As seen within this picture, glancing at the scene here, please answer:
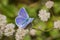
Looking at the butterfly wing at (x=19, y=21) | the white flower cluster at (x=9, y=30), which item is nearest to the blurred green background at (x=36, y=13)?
the white flower cluster at (x=9, y=30)

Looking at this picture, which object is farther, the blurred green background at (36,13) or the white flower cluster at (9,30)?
the blurred green background at (36,13)

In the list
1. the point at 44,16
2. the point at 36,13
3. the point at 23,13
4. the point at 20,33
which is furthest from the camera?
the point at 36,13

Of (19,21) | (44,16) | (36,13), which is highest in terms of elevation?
(36,13)

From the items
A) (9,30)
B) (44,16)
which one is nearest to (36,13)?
(44,16)

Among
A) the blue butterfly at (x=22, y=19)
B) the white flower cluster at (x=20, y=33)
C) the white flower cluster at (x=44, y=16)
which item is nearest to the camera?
the blue butterfly at (x=22, y=19)

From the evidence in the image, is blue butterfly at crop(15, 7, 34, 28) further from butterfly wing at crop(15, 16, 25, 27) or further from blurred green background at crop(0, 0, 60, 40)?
blurred green background at crop(0, 0, 60, 40)

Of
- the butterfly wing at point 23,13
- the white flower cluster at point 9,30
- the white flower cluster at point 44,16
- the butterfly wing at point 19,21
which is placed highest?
the white flower cluster at point 44,16

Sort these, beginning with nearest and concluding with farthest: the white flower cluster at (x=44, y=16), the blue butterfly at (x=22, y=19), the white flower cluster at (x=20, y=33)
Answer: the blue butterfly at (x=22, y=19), the white flower cluster at (x=20, y=33), the white flower cluster at (x=44, y=16)

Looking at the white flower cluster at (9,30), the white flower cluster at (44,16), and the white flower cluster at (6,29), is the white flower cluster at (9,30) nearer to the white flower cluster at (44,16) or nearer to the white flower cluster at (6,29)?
the white flower cluster at (6,29)

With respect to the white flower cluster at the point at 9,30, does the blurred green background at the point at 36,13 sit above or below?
above

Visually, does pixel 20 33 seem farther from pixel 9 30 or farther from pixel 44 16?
pixel 44 16

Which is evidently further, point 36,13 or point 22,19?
point 36,13

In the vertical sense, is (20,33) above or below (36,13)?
below
